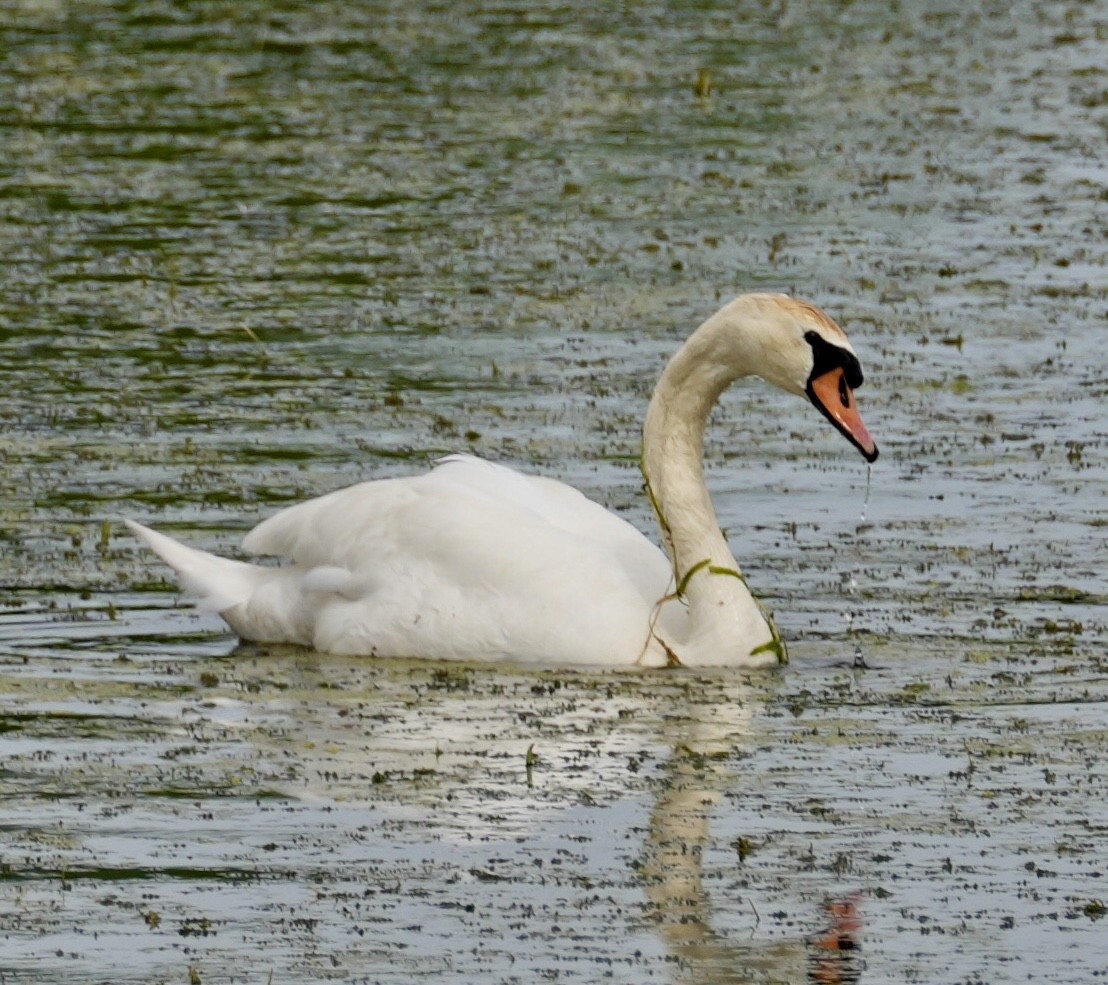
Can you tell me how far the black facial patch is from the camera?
884 centimetres

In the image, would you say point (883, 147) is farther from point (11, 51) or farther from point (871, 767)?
point (871, 767)

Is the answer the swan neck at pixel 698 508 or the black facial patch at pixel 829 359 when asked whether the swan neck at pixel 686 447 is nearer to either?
the swan neck at pixel 698 508

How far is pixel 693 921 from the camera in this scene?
6473 mm

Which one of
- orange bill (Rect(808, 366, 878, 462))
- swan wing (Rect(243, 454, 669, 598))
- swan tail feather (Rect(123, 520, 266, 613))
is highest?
orange bill (Rect(808, 366, 878, 462))

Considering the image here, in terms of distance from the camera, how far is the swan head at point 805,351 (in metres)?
8.84

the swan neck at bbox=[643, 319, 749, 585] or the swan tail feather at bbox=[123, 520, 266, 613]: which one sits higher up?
the swan neck at bbox=[643, 319, 749, 585]

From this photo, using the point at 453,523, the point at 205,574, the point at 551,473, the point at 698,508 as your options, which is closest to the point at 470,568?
the point at 453,523

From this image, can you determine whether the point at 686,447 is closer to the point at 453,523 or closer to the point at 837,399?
the point at 837,399

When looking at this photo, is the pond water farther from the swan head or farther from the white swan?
the swan head

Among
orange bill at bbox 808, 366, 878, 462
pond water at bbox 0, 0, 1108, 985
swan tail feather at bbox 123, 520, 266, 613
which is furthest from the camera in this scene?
swan tail feather at bbox 123, 520, 266, 613

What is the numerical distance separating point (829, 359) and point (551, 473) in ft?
8.01

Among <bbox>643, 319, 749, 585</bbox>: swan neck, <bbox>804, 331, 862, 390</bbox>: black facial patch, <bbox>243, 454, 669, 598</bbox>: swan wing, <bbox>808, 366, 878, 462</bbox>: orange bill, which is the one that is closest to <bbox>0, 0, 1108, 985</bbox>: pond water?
<bbox>243, 454, 669, 598</bbox>: swan wing

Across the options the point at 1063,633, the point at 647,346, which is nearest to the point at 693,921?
the point at 1063,633

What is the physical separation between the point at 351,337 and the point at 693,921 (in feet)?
23.7
